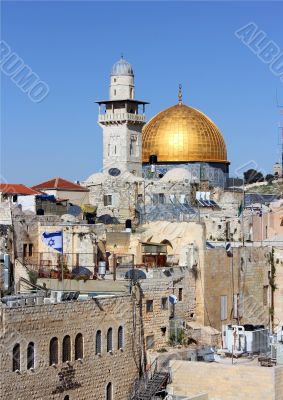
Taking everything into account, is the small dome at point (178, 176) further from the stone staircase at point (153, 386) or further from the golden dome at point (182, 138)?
the stone staircase at point (153, 386)

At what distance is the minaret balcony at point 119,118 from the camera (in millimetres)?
48969

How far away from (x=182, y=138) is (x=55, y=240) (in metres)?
19.2

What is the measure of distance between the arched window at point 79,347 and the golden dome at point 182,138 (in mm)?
26180

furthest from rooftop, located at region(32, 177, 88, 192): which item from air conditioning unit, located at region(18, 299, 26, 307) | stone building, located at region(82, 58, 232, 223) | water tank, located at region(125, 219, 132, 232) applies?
air conditioning unit, located at region(18, 299, 26, 307)

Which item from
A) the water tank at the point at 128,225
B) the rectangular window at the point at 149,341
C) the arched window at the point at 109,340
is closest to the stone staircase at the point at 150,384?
the rectangular window at the point at 149,341

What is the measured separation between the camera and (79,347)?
83.6ft

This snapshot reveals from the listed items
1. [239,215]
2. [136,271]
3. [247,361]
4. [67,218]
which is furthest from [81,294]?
[239,215]

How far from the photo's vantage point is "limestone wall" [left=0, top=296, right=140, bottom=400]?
23.6 m

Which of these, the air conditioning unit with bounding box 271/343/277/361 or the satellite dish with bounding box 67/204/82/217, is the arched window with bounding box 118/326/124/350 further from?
the satellite dish with bounding box 67/204/82/217

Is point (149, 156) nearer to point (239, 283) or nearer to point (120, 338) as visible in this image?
point (239, 283)

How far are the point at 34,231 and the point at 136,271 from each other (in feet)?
17.1

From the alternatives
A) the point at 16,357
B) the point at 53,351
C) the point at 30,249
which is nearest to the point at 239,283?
the point at 30,249

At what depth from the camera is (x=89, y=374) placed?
25.7 m

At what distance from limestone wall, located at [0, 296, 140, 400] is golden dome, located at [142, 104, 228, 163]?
24.1 meters
